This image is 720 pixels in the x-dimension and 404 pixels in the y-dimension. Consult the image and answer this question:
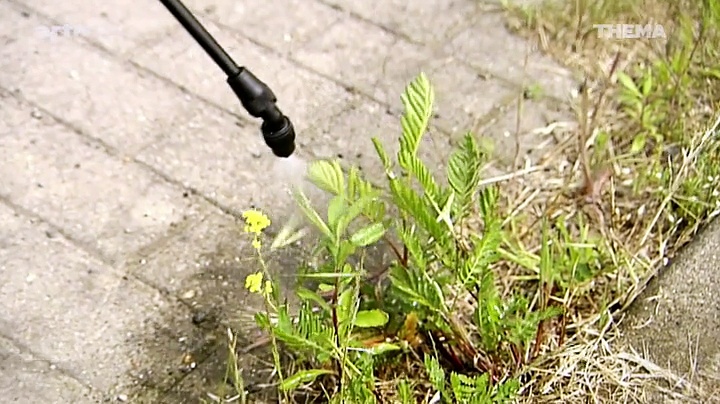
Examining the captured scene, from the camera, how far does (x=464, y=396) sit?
3.89 feet

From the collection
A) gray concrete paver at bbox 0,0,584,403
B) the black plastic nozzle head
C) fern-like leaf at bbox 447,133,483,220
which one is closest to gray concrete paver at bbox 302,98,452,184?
gray concrete paver at bbox 0,0,584,403

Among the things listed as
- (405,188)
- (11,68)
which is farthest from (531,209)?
(11,68)

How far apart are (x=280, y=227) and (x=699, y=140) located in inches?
28.2

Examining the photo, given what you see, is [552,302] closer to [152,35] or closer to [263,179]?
[263,179]

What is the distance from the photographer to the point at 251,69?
1.82 meters

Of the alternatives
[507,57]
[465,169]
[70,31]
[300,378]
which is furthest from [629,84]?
[70,31]

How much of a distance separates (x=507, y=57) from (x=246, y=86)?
758mm

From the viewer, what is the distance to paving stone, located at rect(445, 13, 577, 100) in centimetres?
189

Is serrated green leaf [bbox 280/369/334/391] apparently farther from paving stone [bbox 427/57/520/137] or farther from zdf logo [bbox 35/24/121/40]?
zdf logo [bbox 35/24/121/40]

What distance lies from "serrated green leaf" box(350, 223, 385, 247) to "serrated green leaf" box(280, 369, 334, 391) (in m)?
0.18

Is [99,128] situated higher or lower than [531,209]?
higher

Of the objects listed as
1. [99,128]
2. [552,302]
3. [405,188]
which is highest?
[405,188]

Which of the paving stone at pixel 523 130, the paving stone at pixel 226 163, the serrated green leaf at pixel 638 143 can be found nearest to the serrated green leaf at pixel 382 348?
the paving stone at pixel 226 163

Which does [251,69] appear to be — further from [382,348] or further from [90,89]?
[382,348]
